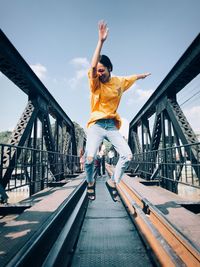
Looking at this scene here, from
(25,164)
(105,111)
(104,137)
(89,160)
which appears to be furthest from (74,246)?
(25,164)

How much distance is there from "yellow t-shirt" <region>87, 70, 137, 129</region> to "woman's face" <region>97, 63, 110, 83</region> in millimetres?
60

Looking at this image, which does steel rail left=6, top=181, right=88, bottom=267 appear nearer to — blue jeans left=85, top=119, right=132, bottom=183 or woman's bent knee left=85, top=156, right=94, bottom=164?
woman's bent knee left=85, top=156, right=94, bottom=164

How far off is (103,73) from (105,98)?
1.18ft

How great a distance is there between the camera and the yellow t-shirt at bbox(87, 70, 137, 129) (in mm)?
3242

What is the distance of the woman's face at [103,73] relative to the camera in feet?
10.5

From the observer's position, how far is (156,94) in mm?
8250

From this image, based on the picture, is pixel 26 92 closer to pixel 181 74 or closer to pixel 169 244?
pixel 181 74

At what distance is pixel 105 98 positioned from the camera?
3266mm

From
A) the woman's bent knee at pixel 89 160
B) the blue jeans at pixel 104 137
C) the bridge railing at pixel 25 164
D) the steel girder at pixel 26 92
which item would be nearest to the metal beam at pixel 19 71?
the steel girder at pixel 26 92

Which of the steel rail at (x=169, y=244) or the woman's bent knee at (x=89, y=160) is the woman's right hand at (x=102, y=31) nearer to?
the woman's bent knee at (x=89, y=160)

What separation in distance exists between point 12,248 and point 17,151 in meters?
3.66

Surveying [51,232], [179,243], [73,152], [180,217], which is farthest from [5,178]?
[73,152]

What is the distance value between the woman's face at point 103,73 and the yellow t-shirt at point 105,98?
0.20ft

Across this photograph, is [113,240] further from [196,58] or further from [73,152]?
[73,152]
